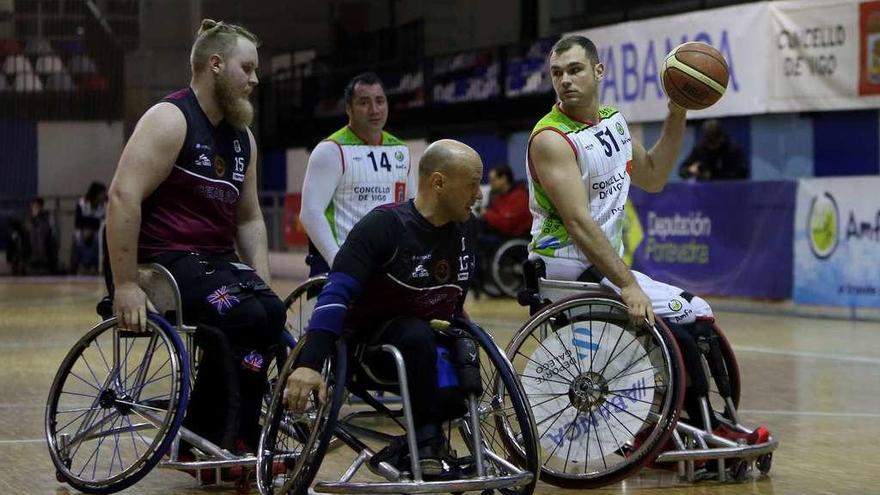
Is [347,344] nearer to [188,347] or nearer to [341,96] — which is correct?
[188,347]

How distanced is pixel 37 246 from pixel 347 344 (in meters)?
24.0

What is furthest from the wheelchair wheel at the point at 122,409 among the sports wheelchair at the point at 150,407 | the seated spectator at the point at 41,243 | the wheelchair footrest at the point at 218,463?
the seated spectator at the point at 41,243

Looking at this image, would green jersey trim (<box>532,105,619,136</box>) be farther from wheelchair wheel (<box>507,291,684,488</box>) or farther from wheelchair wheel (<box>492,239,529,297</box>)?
wheelchair wheel (<box>492,239,529,297</box>)

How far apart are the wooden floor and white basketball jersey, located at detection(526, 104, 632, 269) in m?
1.00

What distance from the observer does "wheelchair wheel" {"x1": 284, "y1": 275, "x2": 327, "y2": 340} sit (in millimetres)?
8617

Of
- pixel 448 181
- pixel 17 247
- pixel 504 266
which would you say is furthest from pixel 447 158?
pixel 17 247

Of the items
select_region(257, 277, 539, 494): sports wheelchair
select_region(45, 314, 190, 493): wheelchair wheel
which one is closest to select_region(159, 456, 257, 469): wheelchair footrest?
select_region(45, 314, 190, 493): wheelchair wheel

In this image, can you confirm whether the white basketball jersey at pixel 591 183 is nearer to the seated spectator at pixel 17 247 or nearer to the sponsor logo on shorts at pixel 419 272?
the sponsor logo on shorts at pixel 419 272

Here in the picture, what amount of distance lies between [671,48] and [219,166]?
15.1m

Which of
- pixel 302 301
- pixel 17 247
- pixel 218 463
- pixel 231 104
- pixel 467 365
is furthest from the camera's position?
pixel 17 247

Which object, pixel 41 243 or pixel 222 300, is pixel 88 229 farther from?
pixel 222 300

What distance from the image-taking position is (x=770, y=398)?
9820 mm

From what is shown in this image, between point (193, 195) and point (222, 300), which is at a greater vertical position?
point (193, 195)

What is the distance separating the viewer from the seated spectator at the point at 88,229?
28.3 m
